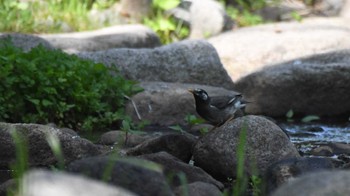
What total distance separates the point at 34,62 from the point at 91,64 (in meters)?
0.83

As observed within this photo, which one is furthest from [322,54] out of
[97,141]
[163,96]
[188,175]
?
[188,175]

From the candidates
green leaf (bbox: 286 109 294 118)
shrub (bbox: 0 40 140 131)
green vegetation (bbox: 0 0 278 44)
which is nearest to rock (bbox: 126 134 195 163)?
shrub (bbox: 0 40 140 131)

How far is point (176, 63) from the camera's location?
10266 mm

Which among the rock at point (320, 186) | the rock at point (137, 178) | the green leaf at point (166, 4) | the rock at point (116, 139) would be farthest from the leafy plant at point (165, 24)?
the rock at point (320, 186)

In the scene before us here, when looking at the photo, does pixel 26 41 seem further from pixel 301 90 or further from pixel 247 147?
pixel 247 147

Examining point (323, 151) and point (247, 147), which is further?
point (323, 151)

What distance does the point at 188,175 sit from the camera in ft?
18.4

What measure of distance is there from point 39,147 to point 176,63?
419 centimetres

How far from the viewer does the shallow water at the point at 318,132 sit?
→ 839 centimetres

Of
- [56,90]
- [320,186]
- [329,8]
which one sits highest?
[320,186]

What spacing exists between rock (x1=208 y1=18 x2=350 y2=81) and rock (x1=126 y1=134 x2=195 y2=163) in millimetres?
4670

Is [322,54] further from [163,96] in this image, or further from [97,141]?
[97,141]

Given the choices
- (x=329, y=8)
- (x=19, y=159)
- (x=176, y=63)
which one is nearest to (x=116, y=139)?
(x=176, y=63)

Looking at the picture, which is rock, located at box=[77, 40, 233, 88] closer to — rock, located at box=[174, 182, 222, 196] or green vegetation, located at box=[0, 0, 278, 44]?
green vegetation, located at box=[0, 0, 278, 44]
